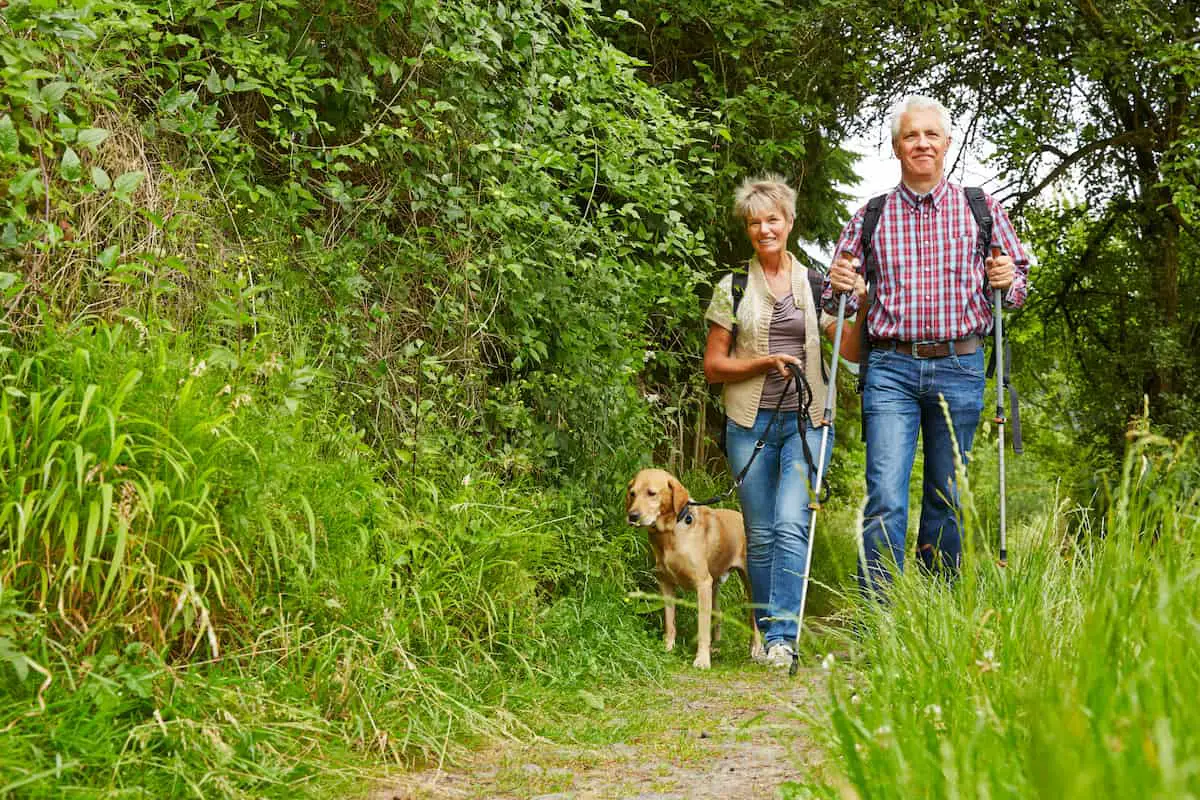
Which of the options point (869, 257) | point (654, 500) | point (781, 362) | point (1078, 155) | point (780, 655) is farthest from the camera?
point (1078, 155)

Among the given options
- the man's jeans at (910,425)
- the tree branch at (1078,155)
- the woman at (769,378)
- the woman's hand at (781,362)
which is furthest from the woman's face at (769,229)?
the tree branch at (1078,155)

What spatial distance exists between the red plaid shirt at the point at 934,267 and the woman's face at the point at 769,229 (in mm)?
740

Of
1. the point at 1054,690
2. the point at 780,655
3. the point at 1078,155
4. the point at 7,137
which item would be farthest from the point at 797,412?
the point at 1078,155

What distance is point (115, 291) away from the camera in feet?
13.9

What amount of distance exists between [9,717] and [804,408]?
4.23m

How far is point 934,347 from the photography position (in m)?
5.53

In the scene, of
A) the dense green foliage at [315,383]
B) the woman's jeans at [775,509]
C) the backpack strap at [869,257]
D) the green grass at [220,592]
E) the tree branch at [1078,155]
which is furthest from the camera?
the tree branch at [1078,155]

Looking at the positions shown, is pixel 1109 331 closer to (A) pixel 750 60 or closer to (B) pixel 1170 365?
(B) pixel 1170 365

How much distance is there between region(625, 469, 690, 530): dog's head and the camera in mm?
6492

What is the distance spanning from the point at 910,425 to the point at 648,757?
2221 mm

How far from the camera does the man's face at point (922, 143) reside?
5621 mm

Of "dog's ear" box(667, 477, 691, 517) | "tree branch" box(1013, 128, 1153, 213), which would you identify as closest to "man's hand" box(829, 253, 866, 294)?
"dog's ear" box(667, 477, 691, 517)

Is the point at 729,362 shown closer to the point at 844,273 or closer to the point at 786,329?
the point at 786,329

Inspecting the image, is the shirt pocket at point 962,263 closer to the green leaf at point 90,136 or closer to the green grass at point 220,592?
the green grass at point 220,592
